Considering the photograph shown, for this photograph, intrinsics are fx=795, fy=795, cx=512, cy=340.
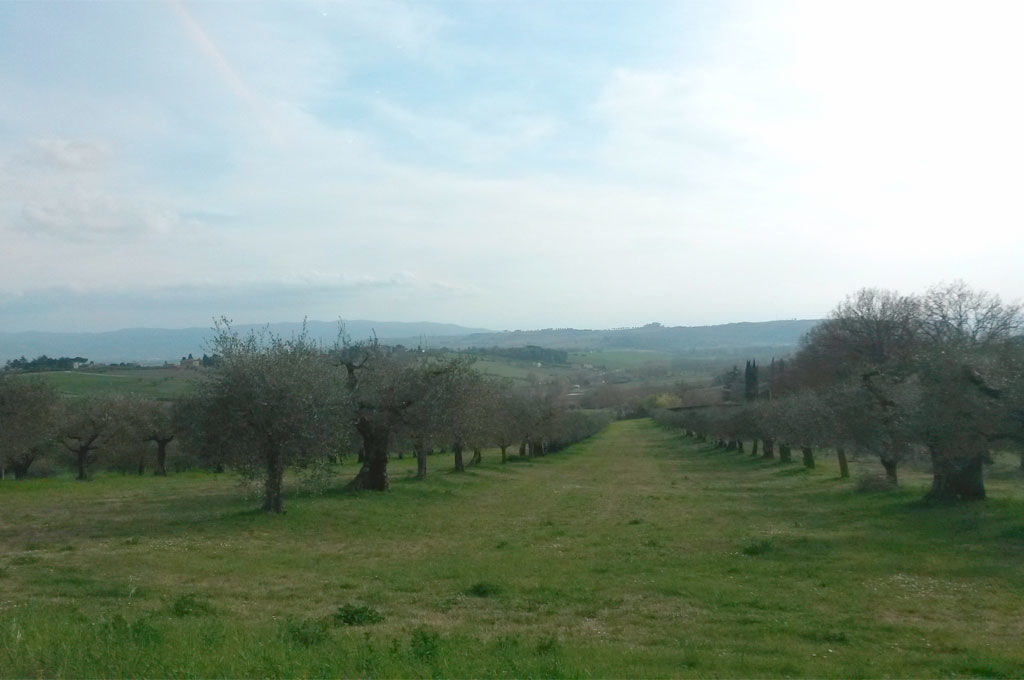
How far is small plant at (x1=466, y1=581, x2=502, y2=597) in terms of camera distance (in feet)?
51.6

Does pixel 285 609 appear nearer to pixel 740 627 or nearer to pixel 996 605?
pixel 740 627

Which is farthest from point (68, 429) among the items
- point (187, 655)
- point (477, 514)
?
point (187, 655)

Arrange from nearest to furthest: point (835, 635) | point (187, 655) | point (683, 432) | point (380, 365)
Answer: point (187, 655) → point (835, 635) → point (380, 365) → point (683, 432)

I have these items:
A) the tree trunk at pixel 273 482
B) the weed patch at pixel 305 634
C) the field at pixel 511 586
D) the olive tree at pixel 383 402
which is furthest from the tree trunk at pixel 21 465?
the weed patch at pixel 305 634

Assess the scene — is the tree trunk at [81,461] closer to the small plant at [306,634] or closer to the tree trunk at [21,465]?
the tree trunk at [21,465]

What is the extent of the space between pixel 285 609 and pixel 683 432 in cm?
11620

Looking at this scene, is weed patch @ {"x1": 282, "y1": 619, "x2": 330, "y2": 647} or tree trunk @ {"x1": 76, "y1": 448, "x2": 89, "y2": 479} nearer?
weed patch @ {"x1": 282, "y1": 619, "x2": 330, "y2": 647}

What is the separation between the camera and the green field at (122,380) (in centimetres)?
8218

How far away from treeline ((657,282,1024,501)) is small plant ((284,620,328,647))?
62.9ft

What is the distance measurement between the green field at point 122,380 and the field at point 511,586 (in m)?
50.4

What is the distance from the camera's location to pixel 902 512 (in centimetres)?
2783

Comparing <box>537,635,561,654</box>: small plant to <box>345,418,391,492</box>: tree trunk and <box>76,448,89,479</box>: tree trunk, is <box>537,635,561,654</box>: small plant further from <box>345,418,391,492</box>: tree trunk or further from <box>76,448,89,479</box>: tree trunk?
<box>76,448,89,479</box>: tree trunk

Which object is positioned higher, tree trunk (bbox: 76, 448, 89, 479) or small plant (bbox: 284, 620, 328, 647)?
small plant (bbox: 284, 620, 328, 647)

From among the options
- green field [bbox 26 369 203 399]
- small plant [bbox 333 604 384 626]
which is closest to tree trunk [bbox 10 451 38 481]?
green field [bbox 26 369 203 399]
